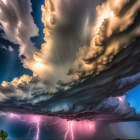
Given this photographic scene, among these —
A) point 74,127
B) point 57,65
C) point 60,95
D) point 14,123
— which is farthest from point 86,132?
point 57,65

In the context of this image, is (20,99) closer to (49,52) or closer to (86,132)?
(49,52)

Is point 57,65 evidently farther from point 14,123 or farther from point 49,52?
point 14,123

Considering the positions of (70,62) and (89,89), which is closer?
(70,62)

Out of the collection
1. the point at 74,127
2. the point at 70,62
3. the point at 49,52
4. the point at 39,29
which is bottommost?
the point at 74,127

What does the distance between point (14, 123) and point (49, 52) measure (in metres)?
10.2

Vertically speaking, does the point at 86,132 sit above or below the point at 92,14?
below

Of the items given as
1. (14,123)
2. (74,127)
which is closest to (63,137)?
(74,127)

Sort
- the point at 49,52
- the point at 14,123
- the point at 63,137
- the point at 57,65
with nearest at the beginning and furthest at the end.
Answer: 1. the point at 49,52
2. the point at 57,65
3. the point at 14,123
4. the point at 63,137

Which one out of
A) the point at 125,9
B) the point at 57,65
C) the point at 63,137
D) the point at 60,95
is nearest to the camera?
the point at 125,9

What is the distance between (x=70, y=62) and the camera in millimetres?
4395

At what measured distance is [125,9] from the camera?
6.73ft

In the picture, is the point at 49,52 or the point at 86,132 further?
the point at 86,132

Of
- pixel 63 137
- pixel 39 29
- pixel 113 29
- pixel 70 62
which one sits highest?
pixel 39 29

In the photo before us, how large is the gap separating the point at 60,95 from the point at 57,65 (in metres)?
1.80
